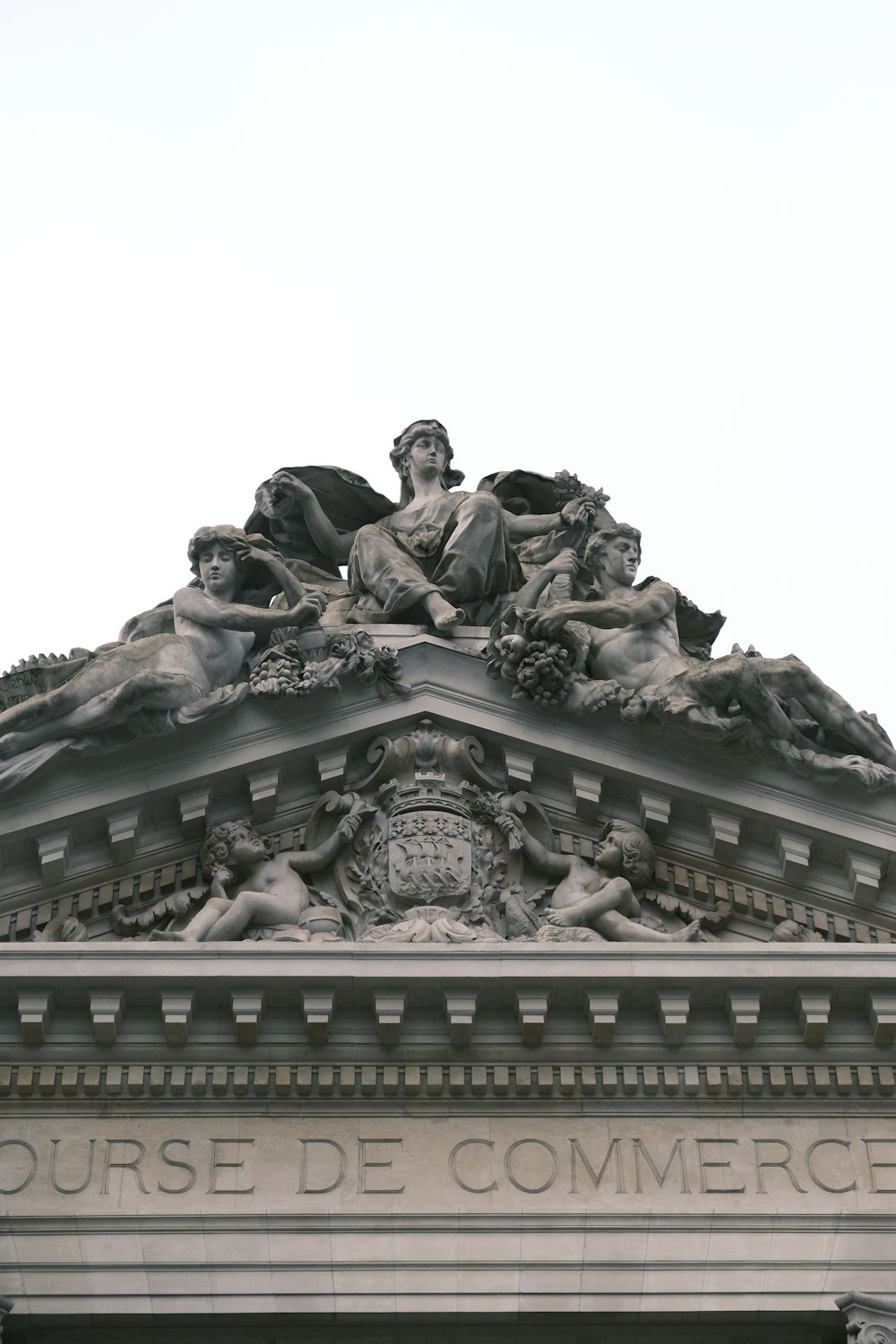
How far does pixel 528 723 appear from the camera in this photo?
17328 millimetres

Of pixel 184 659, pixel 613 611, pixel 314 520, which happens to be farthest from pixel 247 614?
pixel 314 520

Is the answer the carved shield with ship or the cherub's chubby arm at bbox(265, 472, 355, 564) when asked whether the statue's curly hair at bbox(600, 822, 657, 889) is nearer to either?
the carved shield with ship

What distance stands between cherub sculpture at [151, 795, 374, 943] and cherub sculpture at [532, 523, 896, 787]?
2133mm

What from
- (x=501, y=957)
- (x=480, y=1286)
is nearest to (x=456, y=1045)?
(x=501, y=957)

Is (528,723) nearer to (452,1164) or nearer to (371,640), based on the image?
(371,640)

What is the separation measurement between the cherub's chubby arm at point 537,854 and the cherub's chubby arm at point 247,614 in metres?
2.15

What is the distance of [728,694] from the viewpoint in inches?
671

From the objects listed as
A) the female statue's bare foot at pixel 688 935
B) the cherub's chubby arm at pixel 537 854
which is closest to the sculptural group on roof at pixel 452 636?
the cherub's chubby arm at pixel 537 854

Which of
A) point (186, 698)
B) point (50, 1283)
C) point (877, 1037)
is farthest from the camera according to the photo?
point (186, 698)

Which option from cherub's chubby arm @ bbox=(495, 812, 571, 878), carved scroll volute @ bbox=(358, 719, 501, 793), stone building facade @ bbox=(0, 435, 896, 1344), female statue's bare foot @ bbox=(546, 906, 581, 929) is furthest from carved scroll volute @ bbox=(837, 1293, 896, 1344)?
carved scroll volute @ bbox=(358, 719, 501, 793)

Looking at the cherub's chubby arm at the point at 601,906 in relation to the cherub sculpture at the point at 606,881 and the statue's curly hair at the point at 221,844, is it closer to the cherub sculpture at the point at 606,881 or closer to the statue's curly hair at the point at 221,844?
the cherub sculpture at the point at 606,881

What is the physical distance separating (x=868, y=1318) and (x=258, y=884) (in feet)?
16.3

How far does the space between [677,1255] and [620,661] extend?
463cm

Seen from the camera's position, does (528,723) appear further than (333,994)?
Yes
